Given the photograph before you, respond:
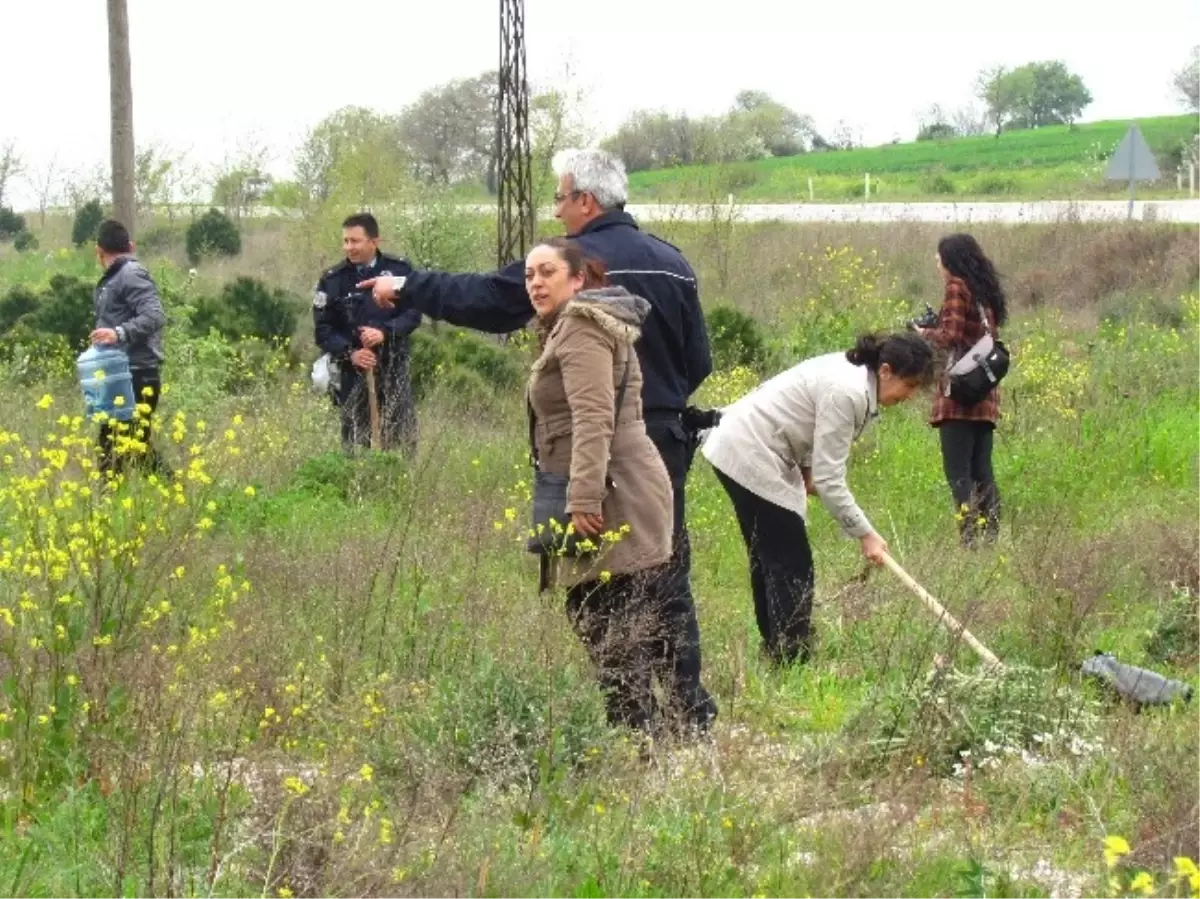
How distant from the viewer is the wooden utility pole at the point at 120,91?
14.5 meters

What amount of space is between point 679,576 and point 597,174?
136 centimetres

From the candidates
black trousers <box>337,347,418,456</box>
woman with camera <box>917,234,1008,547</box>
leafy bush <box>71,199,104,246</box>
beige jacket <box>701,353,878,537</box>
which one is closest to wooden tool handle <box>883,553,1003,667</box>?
beige jacket <box>701,353,878,537</box>

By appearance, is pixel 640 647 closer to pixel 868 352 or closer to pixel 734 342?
pixel 868 352

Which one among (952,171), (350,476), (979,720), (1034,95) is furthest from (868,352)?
(1034,95)

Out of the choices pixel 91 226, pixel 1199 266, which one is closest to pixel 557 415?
pixel 1199 266

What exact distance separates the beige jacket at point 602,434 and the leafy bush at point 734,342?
10.6 m

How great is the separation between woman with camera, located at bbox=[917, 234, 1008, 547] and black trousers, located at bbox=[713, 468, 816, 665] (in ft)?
8.27

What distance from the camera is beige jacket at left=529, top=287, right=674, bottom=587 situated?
537cm

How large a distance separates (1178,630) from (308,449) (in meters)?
5.72

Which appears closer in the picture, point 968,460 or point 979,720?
point 979,720

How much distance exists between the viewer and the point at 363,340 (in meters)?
10.3

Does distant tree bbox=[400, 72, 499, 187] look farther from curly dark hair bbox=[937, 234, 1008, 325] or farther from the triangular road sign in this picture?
curly dark hair bbox=[937, 234, 1008, 325]

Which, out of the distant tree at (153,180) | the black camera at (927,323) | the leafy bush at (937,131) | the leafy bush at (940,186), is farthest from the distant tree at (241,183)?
the leafy bush at (937,131)

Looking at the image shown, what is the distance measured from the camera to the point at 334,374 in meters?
10.6
